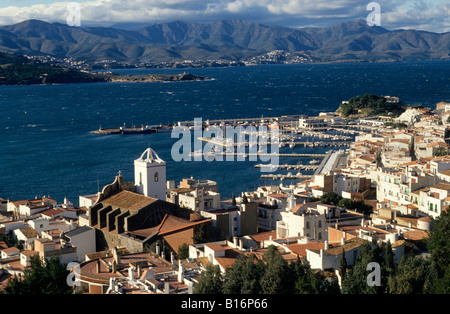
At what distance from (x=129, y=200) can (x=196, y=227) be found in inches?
99.0

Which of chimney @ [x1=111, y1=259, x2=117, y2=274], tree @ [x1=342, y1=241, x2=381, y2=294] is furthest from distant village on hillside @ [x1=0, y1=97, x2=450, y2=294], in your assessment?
tree @ [x1=342, y1=241, x2=381, y2=294]

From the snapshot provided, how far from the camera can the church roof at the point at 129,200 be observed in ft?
53.2

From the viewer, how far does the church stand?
15648 millimetres

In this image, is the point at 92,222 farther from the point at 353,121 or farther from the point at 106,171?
the point at 353,121

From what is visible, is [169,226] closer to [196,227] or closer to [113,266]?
[196,227]

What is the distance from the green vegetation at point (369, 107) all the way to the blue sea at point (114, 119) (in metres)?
4.62

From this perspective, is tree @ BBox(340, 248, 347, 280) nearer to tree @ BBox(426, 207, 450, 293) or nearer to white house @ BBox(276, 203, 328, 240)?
tree @ BBox(426, 207, 450, 293)

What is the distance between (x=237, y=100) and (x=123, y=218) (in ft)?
209

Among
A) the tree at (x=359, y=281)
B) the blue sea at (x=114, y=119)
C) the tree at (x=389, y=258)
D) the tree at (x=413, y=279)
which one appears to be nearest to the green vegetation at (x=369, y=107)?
the blue sea at (x=114, y=119)

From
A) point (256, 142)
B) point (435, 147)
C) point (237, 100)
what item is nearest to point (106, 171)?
point (256, 142)

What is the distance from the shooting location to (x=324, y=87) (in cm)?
9788

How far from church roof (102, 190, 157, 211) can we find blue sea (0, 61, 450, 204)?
988 cm

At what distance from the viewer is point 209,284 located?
1012 cm

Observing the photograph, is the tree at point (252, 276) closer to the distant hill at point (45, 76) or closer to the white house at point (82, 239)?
the white house at point (82, 239)
